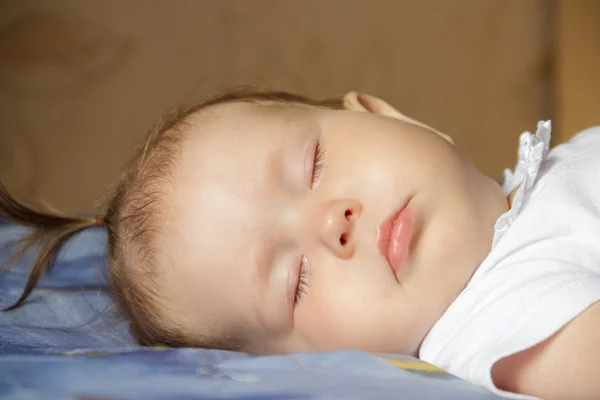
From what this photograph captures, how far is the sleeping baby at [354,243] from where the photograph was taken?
83cm

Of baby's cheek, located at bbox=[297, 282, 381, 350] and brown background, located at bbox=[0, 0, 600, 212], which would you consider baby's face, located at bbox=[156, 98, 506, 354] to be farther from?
brown background, located at bbox=[0, 0, 600, 212]

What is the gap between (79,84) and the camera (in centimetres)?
258

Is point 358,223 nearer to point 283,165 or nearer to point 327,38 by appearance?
point 283,165

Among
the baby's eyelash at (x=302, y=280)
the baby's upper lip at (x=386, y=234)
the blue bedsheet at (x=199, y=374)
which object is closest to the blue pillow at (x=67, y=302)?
the blue bedsheet at (x=199, y=374)

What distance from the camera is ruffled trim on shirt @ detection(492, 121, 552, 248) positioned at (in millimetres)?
938

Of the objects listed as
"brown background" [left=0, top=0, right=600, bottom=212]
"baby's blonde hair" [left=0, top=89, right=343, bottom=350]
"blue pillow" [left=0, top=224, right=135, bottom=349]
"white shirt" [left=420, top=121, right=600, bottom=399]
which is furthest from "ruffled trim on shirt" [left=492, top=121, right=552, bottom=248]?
"brown background" [left=0, top=0, right=600, bottom=212]

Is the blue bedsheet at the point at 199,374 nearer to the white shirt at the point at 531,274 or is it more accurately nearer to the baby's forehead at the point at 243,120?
the white shirt at the point at 531,274

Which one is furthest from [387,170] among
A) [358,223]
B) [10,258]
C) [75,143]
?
[75,143]

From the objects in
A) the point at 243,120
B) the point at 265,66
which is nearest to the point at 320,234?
the point at 243,120

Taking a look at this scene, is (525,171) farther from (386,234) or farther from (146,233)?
(146,233)

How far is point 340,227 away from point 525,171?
29cm

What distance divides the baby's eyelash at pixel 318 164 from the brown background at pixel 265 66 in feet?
4.57

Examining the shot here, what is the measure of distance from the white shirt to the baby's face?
36mm

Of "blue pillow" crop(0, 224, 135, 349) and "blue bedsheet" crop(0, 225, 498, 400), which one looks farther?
"blue pillow" crop(0, 224, 135, 349)
